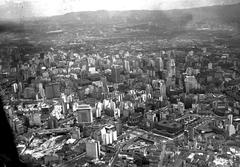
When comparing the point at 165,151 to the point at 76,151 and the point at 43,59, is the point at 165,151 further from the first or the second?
the point at 43,59

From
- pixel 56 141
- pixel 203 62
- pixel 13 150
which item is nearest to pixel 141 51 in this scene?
pixel 203 62

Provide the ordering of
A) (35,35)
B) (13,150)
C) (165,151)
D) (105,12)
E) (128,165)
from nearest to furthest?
(13,150)
(128,165)
(165,151)
(35,35)
(105,12)

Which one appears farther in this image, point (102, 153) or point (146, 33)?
point (146, 33)

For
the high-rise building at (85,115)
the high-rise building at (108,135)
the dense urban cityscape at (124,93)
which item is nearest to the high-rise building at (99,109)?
the dense urban cityscape at (124,93)

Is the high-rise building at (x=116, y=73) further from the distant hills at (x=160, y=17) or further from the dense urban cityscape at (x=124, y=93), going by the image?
the distant hills at (x=160, y=17)

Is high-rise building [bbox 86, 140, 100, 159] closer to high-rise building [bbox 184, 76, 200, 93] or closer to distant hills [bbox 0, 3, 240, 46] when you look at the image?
distant hills [bbox 0, 3, 240, 46]

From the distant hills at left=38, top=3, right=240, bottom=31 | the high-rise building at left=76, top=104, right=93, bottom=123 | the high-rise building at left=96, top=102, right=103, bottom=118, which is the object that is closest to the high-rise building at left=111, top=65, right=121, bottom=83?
the distant hills at left=38, top=3, right=240, bottom=31
